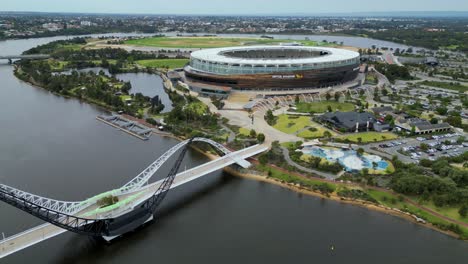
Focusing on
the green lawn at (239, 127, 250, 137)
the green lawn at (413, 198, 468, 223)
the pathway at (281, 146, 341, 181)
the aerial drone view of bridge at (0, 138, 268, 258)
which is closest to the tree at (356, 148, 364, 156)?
the pathway at (281, 146, 341, 181)

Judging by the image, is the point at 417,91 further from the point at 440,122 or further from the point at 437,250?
the point at 437,250

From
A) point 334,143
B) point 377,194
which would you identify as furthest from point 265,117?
point 377,194

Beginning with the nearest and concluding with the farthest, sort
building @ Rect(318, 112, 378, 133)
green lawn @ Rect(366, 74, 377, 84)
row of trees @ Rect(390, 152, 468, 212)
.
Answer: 1. row of trees @ Rect(390, 152, 468, 212)
2. building @ Rect(318, 112, 378, 133)
3. green lawn @ Rect(366, 74, 377, 84)

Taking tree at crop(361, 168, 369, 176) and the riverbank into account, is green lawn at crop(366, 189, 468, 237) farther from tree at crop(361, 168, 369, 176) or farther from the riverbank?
tree at crop(361, 168, 369, 176)

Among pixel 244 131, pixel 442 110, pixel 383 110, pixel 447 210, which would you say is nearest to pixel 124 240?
pixel 244 131

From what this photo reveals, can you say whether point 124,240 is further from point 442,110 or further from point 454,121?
point 442,110

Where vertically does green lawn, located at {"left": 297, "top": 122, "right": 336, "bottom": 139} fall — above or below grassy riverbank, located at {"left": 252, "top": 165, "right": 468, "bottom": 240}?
above
